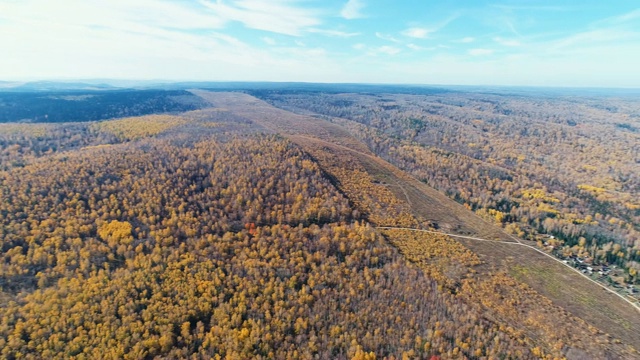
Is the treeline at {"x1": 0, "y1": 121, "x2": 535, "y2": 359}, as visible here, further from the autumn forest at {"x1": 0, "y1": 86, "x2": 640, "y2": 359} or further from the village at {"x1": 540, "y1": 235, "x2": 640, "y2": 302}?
the village at {"x1": 540, "y1": 235, "x2": 640, "y2": 302}

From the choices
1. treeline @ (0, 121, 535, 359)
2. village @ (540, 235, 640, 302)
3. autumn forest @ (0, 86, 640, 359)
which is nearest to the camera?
treeline @ (0, 121, 535, 359)

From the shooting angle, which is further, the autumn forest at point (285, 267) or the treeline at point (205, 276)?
the autumn forest at point (285, 267)

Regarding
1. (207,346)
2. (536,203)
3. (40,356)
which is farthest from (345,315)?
(536,203)

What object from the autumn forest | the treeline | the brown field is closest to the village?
the autumn forest

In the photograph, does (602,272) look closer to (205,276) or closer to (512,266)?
(512,266)

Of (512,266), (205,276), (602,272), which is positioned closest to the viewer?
(205,276)

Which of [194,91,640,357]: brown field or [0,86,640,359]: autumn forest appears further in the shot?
[194,91,640,357]: brown field

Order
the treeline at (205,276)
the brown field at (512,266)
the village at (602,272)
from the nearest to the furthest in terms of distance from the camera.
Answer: the treeline at (205,276) → the brown field at (512,266) → the village at (602,272)

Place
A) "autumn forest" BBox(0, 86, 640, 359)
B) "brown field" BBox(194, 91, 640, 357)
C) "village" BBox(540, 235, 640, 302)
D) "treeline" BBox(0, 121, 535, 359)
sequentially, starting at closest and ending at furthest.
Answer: "treeline" BBox(0, 121, 535, 359), "autumn forest" BBox(0, 86, 640, 359), "brown field" BBox(194, 91, 640, 357), "village" BBox(540, 235, 640, 302)

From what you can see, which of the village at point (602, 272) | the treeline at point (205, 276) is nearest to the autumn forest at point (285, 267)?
the treeline at point (205, 276)

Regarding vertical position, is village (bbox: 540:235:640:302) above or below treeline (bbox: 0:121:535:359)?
below

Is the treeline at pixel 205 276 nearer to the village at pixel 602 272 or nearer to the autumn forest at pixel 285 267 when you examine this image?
the autumn forest at pixel 285 267

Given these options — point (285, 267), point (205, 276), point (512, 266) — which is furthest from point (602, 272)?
point (205, 276)
